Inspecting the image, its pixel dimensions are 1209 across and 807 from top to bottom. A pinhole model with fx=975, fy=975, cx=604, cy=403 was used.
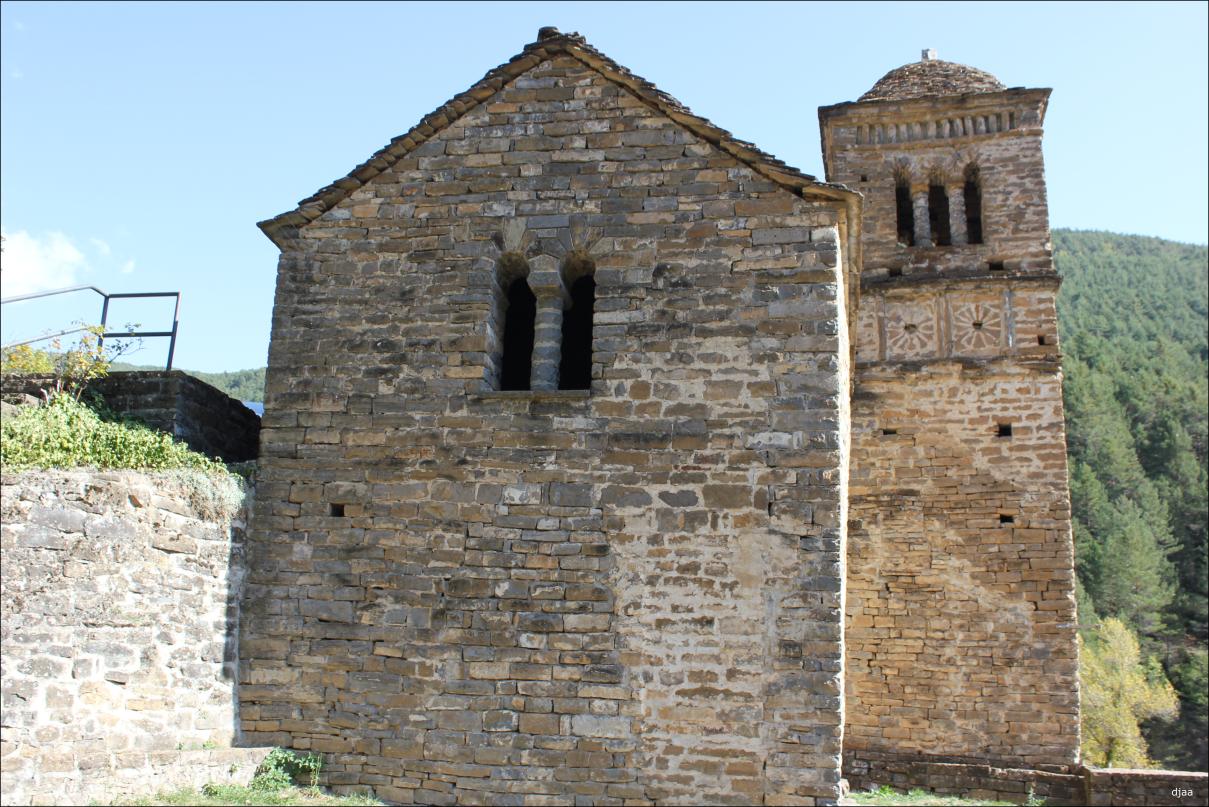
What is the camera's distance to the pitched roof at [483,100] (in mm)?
8430

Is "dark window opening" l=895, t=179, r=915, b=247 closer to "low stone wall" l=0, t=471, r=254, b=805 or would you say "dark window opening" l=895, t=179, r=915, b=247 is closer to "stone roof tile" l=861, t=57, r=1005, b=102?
"stone roof tile" l=861, t=57, r=1005, b=102

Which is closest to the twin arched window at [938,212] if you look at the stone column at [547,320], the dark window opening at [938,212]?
the dark window opening at [938,212]

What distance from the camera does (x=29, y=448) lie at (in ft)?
21.8

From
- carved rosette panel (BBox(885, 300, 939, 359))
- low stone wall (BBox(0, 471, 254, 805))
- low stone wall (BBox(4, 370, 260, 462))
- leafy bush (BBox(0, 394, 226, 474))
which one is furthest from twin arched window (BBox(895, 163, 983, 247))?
low stone wall (BBox(0, 471, 254, 805))

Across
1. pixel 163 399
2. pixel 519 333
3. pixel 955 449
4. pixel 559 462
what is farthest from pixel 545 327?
pixel 955 449

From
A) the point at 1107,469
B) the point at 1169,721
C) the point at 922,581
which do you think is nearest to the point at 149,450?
the point at 922,581

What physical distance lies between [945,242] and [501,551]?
10569 mm

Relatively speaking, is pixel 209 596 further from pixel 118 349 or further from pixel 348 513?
pixel 118 349

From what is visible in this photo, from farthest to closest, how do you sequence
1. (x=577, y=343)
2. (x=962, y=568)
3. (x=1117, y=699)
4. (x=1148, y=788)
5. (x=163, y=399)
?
(x=1117, y=699) < (x=962, y=568) < (x=1148, y=788) < (x=577, y=343) < (x=163, y=399)

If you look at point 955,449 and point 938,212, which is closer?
point 955,449

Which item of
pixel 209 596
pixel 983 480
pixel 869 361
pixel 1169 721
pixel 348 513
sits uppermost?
pixel 869 361

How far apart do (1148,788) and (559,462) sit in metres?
8.07

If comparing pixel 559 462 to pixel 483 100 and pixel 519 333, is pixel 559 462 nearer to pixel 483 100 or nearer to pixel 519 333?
pixel 519 333

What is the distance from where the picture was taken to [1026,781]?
468 inches
